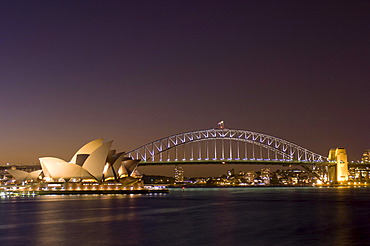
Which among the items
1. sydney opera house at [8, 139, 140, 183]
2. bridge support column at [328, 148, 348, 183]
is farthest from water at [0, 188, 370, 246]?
bridge support column at [328, 148, 348, 183]

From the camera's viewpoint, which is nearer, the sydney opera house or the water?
the water

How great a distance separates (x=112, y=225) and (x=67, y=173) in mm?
47687

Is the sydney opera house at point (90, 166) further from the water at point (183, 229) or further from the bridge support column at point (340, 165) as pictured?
the bridge support column at point (340, 165)

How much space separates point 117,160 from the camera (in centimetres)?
7381

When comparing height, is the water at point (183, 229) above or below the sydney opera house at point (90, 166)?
below

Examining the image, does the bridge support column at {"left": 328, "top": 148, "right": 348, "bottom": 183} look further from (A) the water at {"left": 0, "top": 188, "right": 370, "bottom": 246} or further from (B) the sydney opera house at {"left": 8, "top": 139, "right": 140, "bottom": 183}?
(A) the water at {"left": 0, "top": 188, "right": 370, "bottom": 246}

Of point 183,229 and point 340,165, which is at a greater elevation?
point 340,165

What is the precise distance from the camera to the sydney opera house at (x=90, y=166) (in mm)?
68188

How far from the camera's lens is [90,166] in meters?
69.4

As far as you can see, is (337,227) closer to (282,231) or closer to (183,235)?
Answer: (282,231)

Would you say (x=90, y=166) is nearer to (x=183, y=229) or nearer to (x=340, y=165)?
(x=183, y=229)

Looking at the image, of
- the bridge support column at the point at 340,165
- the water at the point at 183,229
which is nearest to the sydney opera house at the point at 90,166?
the water at the point at 183,229

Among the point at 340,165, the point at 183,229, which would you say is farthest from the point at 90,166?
the point at 340,165

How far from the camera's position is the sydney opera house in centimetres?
6819
